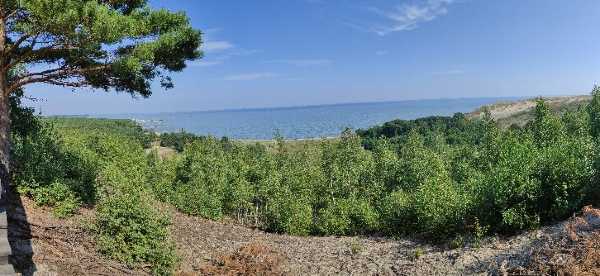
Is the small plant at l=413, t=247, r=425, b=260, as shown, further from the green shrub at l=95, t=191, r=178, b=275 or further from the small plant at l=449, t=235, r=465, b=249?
the green shrub at l=95, t=191, r=178, b=275

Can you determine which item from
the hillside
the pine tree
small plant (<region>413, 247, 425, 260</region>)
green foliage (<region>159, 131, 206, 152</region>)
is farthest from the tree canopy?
the hillside

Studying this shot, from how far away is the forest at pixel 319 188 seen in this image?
A: 14406mm

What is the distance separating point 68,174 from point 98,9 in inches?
405

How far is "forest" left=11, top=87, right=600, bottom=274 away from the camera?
47.3 ft

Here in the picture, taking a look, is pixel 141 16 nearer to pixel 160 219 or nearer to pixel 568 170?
pixel 160 219

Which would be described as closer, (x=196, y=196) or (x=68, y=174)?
(x=68, y=174)

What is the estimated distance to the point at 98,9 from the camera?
37.9 feet

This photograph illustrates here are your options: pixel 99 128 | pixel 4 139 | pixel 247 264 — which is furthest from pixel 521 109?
pixel 4 139

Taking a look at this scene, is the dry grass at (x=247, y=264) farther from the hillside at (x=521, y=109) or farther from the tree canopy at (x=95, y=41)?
the hillside at (x=521, y=109)

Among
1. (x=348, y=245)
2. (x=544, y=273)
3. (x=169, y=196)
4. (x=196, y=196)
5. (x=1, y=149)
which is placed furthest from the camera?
(x=169, y=196)

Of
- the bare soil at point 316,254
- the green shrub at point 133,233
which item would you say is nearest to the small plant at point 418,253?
the bare soil at point 316,254

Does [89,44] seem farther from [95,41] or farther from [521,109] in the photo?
[521,109]

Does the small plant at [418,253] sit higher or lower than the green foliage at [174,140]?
higher

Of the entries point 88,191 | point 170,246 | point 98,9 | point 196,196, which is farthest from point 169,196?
point 98,9
